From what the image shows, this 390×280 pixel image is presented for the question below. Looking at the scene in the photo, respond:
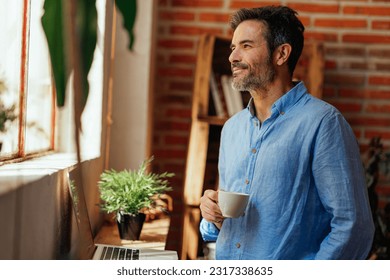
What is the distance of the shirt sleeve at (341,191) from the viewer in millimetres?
989

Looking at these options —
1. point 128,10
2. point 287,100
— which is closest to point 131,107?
point 287,100

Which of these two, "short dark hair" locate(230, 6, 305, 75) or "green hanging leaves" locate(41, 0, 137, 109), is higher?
"short dark hair" locate(230, 6, 305, 75)

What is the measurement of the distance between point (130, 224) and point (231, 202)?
1.81 ft

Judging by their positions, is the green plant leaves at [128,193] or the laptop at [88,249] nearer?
the laptop at [88,249]

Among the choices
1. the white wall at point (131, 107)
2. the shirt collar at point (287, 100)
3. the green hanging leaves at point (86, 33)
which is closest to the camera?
the green hanging leaves at point (86, 33)

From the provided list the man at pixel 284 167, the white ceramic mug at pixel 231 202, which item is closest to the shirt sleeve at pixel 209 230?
the man at pixel 284 167

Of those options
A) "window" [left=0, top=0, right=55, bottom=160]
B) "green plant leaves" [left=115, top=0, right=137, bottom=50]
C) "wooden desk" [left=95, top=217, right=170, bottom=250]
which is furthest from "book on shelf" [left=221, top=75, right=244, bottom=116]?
"green plant leaves" [left=115, top=0, right=137, bottom=50]

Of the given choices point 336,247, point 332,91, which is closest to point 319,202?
point 336,247

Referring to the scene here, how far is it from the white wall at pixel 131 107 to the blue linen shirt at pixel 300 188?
943 mm

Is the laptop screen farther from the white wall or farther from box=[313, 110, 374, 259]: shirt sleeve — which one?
the white wall

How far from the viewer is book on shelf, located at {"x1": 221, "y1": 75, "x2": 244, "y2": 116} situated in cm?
208

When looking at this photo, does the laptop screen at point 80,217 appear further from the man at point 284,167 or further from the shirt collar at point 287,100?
the shirt collar at point 287,100

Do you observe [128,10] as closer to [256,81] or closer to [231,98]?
[256,81]
